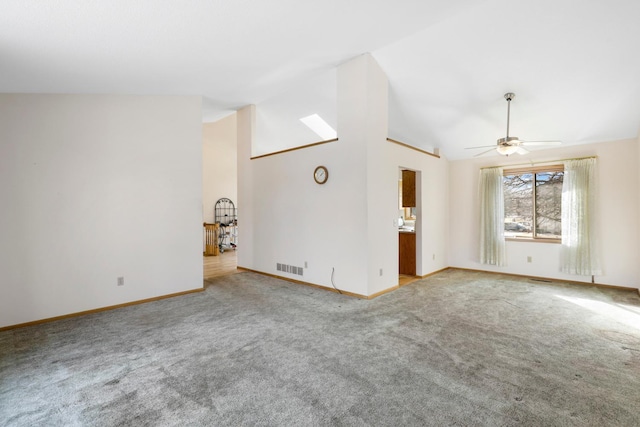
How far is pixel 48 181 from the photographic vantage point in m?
3.51

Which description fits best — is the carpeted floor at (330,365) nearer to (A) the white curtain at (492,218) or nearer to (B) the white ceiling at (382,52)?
(A) the white curtain at (492,218)

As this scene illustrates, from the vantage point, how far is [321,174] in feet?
15.6

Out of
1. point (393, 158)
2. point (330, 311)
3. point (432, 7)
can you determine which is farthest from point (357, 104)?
point (330, 311)

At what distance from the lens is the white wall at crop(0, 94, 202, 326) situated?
3328mm

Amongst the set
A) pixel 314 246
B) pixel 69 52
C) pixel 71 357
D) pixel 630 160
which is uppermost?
pixel 69 52

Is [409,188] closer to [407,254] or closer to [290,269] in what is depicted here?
[407,254]

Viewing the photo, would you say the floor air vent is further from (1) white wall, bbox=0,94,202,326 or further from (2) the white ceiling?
(2) the white ceiling

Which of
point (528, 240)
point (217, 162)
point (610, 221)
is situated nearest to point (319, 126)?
point (217, 162)

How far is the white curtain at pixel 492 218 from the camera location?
5.78 m

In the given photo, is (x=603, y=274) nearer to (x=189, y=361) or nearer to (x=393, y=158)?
(x=393, y=158)

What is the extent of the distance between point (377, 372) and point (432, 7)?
11.7 ft

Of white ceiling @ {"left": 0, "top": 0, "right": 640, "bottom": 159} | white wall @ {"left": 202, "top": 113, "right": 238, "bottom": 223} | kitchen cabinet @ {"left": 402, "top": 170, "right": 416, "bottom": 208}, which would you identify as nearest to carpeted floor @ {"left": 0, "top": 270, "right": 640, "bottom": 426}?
kitchen cabinet @ {"left": 402, "top": 170, "right": 416, "bottom": 208}

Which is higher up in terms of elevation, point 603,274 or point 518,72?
point 518,72

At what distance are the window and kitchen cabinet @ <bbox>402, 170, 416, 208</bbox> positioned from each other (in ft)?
6.09
